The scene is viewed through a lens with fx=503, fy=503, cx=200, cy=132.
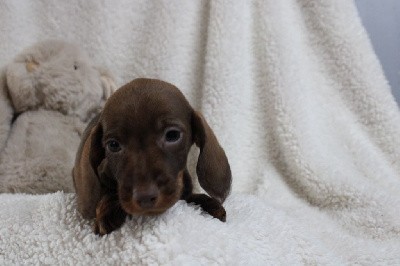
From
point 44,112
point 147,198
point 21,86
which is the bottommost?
point 44,112

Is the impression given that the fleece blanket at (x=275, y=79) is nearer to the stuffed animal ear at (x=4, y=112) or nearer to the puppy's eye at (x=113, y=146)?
the stuffed animal ear at (x=4, y=112)

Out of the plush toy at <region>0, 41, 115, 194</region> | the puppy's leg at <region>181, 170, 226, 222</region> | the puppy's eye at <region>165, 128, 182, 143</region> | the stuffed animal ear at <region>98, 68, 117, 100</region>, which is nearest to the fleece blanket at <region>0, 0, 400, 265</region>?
the stuffed animal ear at <region>98, 68, 117, 100</region>

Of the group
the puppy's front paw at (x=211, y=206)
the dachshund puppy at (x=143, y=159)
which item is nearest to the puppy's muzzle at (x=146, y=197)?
the dachshund puppy at (x=143, y=159)

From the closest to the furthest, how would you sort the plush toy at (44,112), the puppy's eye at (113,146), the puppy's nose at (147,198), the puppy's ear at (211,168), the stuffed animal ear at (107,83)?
the puppy's nose at (147,198) < the puppy's eye at (113,146) < the puppy's ear at (211,168) < the plush toy at (44,112) < the stuffed animal ear at (107,83)

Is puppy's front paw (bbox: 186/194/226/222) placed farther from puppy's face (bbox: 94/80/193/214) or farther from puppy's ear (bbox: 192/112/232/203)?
puppy's face (bbox: 94/80/193/214)

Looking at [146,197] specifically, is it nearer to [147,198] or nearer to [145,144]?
[147,198]

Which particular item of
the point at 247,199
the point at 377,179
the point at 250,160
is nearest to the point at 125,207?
the point at 247,199

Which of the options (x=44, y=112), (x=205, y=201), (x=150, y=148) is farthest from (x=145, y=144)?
(x=44, y=112)
